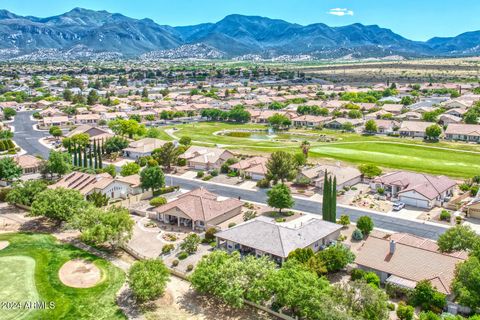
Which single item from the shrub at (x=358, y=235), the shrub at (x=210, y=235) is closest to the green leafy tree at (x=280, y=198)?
the shrub at (x=358, y=235)

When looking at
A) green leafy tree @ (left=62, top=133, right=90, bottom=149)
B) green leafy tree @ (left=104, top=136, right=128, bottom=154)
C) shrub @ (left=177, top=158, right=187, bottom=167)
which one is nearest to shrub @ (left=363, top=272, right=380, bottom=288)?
shrub @ (left=177, top=158, right=187, bottom=167)

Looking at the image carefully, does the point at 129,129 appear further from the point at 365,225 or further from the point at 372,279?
the point at 372,279

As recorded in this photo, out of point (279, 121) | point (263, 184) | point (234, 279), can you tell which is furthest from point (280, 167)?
point (279, 121)

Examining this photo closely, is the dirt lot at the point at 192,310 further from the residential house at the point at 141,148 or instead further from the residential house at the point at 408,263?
the residential house at the point at 141,148

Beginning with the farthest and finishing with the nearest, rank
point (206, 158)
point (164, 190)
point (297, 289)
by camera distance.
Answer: point (206, 158), point (164, 190), point (297, 289)

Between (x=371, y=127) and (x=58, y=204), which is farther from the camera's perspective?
(x=371, y=127)

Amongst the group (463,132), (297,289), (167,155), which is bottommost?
(297,289)
